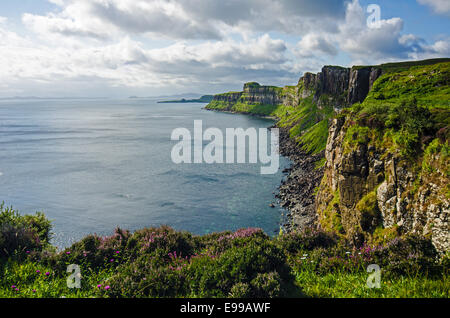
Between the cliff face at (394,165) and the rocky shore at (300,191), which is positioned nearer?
the cliff face at (394,165)

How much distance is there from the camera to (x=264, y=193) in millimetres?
56688

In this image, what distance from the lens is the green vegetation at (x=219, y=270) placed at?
27.9ft

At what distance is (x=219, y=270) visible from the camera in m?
8.82

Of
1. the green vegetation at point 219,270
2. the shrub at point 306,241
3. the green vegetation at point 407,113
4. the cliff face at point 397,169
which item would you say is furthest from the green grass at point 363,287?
the green vegetation at point 407,113

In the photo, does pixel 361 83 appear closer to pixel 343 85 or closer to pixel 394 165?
pixel 343 85

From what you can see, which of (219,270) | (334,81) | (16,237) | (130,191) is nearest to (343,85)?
(334,81)

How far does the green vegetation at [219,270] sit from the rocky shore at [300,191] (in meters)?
27.3

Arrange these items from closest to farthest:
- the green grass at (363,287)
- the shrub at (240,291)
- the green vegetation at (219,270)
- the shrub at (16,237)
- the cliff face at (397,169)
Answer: the shrub at (240,291)
the green grass at (363,287)
the green vegetation at (219,270)
the shrub at (16,237)
the cliff face at (397,169)

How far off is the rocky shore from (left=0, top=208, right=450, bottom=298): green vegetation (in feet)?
89.6

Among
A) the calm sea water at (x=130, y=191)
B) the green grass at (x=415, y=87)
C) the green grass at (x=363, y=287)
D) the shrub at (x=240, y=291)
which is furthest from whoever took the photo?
the calm sea water at (x=130, y=191)

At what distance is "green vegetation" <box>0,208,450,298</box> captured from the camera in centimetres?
849

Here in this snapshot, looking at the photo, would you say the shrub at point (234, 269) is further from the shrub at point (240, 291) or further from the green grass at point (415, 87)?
the green grass at point (415, 87)

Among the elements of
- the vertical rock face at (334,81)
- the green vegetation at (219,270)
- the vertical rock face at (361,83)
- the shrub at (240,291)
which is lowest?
the green vegetation at (219,270)
